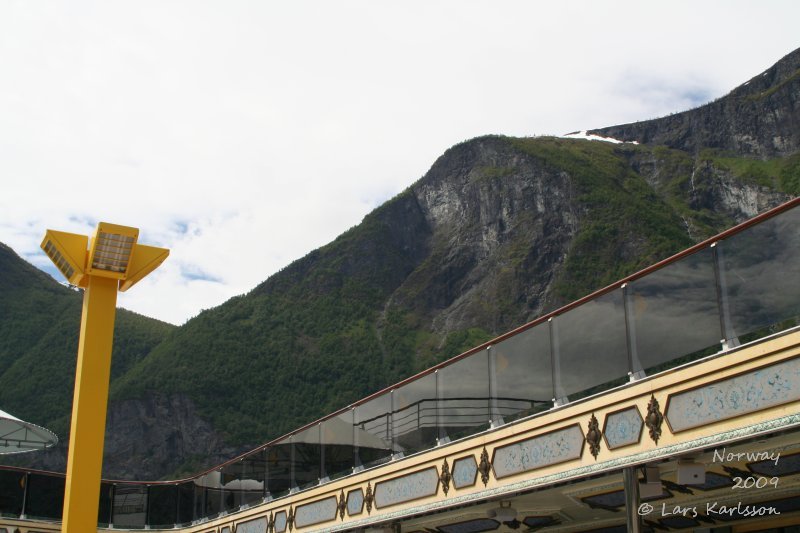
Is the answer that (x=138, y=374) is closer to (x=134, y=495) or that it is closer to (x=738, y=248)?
(x=134, y=495)

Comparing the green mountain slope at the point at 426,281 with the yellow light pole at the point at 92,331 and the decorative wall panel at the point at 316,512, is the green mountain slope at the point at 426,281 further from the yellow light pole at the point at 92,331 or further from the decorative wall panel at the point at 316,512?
the yellow light pole at the point at 92,331

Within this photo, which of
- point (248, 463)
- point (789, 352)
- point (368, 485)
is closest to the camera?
point (789, 352)

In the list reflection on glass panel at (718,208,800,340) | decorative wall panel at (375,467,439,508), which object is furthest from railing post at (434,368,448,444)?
reflection on glass panel at (718,208,800,340)

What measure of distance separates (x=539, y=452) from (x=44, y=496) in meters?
16.8

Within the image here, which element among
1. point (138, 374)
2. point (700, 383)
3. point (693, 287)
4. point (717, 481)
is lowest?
point (717, 481)

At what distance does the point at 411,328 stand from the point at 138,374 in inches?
1152

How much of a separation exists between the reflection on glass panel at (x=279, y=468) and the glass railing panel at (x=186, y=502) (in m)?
6.06

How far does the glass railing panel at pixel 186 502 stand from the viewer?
88.2 ft

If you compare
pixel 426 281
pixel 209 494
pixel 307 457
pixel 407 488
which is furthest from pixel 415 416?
pixel 426 281

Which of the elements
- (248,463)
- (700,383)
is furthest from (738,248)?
(248,463)

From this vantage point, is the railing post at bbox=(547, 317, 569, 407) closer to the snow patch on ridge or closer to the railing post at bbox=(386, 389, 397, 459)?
the railing post at bbox=(386, 389, 397, 459)

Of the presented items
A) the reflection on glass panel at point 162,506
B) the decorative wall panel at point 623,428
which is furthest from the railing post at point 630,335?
the reflection on glass panel at point 162,506

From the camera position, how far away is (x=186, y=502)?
1067 inches

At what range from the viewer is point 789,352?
31.3ft
